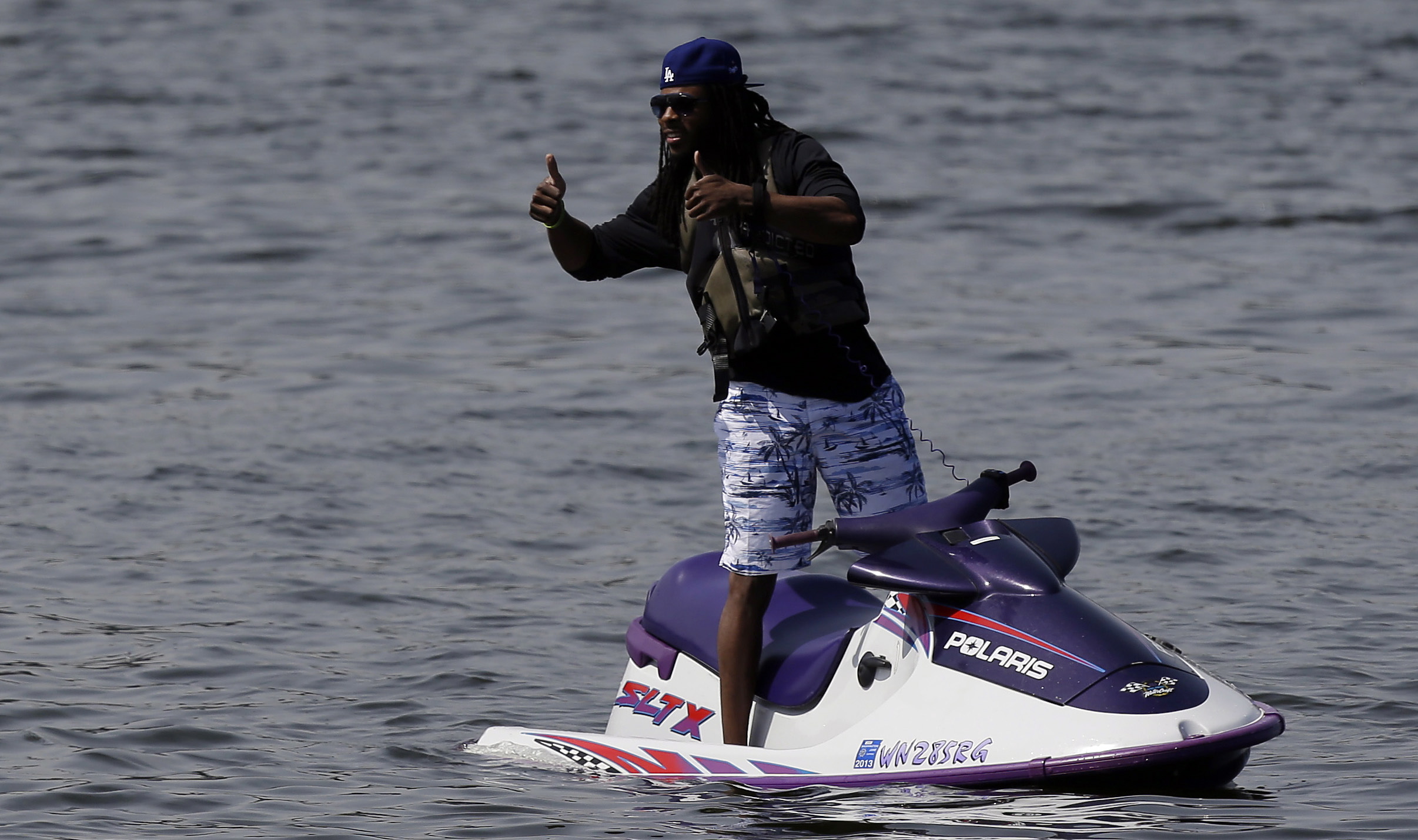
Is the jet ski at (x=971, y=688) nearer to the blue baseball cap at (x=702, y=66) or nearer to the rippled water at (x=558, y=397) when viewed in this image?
the rippled water at (x=558, y=397)

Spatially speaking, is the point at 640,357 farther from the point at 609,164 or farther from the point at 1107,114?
the point at 1107,114

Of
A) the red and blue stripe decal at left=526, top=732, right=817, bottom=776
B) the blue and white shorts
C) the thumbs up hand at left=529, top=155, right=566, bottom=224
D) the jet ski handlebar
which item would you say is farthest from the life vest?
the red and blue stripe decal at left=526, top=732, right=817, bottom=776

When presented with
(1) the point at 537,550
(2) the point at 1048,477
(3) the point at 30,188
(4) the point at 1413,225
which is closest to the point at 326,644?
(1) the point at 537,550

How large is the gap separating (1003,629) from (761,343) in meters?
1.08

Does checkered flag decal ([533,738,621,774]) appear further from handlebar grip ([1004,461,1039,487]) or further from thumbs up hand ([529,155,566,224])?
thumbs up hand ([529,155,566,224])

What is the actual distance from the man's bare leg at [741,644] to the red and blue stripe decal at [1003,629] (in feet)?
2.09

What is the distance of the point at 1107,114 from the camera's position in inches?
896

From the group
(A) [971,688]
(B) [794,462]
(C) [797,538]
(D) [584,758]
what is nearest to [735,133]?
(B) [794,462]

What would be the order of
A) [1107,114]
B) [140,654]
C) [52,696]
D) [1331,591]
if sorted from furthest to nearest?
[1107,114] → [1331,591] → [140,654] → [52,696]

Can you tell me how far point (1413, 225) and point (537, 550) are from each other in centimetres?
1047

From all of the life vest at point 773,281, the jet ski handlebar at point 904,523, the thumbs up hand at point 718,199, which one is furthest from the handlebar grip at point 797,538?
the thumbs up hand at point 718,199

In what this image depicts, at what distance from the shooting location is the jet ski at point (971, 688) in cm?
521

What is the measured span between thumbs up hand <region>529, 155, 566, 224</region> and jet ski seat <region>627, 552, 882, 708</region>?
1.27 meters

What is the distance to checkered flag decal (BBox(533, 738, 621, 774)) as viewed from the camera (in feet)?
20.4
